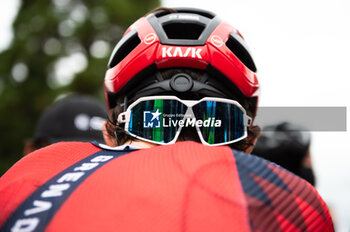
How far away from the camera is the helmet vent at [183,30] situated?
2.30 metres

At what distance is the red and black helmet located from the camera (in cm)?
197

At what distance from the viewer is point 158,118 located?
179 cm

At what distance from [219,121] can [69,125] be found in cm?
304

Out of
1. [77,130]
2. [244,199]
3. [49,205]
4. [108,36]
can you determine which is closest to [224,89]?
[244,199]

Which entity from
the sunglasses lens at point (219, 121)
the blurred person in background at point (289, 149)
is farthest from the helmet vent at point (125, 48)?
the blurred person in background at point (289, 149)

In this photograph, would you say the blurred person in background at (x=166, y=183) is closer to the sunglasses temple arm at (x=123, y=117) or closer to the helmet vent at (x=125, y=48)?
the sunglasses temple arm at (x=123, y=117)

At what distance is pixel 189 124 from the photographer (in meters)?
1.78

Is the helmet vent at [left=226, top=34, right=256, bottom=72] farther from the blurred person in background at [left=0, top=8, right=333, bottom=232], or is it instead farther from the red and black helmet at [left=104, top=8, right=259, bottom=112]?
the blurred person in background at [left=0, top=8, right=333, bottom=232]

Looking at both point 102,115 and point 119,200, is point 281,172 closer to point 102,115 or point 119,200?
point 119,200

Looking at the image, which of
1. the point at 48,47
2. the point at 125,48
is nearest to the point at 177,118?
the point at 125,48

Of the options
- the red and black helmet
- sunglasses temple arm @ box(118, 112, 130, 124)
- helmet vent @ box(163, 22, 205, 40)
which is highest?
helmet vent @ box(163, 22, 205, 40)

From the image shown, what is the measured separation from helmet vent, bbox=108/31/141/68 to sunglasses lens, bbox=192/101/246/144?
29.4 inches

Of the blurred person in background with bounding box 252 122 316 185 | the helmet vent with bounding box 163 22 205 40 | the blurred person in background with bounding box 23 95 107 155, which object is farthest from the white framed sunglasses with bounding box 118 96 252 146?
the blurred person in background with bounding box 23 95 107 155

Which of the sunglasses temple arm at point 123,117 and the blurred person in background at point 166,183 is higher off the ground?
the sunglasses temple arm at point 123,117
